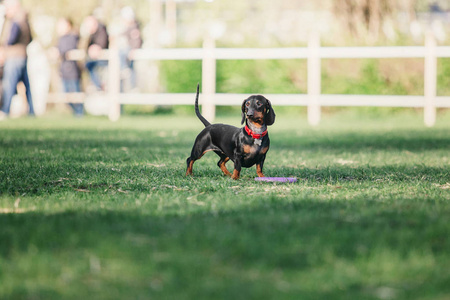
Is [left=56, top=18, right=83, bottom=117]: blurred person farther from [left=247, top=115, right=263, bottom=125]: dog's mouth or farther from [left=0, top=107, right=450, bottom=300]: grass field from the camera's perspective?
[left=247, top=115, right=263, bottom=125]: dog's mouth

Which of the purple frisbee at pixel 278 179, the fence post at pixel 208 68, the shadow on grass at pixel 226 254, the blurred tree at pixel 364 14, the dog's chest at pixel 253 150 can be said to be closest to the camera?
the shadow on grass at pixel 226 254

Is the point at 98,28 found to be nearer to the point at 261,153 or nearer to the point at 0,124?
the point at 0,124

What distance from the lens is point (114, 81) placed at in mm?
16141

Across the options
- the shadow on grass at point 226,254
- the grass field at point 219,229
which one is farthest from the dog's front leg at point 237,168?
the shadow on grass at point 226,254

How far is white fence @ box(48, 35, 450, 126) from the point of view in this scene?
1422 centimetres

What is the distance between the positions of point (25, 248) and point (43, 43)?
63.1 ft

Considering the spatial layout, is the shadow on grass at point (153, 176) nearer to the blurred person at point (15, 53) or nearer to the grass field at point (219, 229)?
the grass field at point (219, 229)

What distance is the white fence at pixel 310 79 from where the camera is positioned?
14219 millimetres

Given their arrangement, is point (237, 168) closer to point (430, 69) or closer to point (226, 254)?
point (226, 254)

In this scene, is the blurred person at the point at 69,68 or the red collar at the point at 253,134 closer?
the red collar at the point at 253,134

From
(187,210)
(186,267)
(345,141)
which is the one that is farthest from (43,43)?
(186,267)

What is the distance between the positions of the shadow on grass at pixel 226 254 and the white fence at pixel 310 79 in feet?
33.4

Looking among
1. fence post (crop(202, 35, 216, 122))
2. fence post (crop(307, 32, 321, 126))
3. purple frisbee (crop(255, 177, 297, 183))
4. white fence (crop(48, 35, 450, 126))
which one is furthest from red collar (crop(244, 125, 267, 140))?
fence post (crop(202, 35, 216, 122))

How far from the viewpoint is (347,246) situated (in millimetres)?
3441
